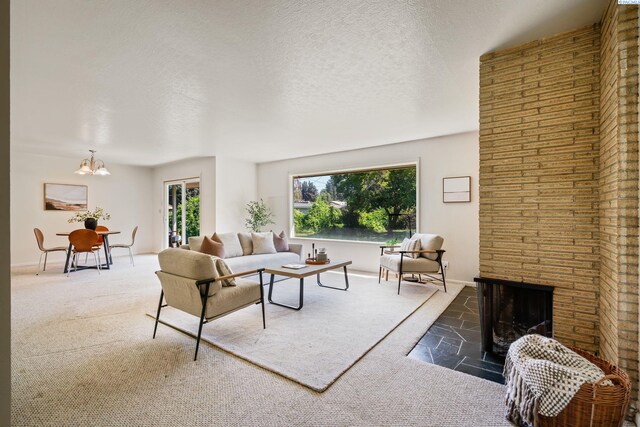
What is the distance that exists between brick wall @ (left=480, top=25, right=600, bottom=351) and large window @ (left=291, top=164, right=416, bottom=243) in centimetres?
317

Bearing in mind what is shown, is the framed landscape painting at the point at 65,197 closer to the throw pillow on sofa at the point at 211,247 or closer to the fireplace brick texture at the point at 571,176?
the throw pillow on sofa at the point at 211,247

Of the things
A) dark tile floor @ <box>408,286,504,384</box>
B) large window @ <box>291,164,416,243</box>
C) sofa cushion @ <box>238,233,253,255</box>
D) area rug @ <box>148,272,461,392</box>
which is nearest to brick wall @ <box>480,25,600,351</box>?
dark tile floor @ <box>408,286,504,384</box>

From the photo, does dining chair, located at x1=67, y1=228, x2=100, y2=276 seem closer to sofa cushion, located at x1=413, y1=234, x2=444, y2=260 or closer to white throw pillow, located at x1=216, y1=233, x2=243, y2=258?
white throw pillow, located at x1=216, y1=233, x2=243, y2=258

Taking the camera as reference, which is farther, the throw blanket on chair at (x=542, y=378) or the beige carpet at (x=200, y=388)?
the beige carpet at (x=200, y=388)

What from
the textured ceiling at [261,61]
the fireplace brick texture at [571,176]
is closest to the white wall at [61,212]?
the textured ceiling at [261,61]

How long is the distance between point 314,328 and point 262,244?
109 inches

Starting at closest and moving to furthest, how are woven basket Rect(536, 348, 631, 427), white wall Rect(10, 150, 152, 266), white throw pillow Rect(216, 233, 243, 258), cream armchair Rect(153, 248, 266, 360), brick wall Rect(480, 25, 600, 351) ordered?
woven basket Rect(536, 348, 631, 427), brick wall Rect(480, 25, 600, 351), cream armchair Rect(153, 248, 266, 360), white throw pillow Rect(216, 233, 243, 258), white wall Rect(10, 150, 152, 266)

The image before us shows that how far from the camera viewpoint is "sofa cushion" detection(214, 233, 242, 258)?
5.18m

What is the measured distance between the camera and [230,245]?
5.26 m

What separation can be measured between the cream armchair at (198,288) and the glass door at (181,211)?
5.38m

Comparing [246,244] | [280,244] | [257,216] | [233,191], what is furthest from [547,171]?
[233,191]

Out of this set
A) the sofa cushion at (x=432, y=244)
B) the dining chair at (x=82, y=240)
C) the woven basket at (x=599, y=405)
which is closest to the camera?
the woven basket at (x=599, y=405)

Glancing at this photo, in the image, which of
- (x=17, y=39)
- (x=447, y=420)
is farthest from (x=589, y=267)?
(x=17, y=39)

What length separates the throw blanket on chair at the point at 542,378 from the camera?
1531 mm
